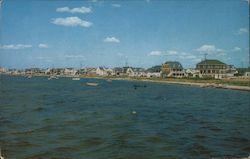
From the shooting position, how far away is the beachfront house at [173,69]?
12150 centimetres

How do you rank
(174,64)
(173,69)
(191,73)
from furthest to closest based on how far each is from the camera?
(174,64), (173,69), (191,73)

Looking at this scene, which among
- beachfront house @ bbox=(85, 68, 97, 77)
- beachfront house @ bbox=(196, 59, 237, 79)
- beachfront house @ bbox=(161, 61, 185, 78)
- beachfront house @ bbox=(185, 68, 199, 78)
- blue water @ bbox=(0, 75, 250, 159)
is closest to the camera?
blue water @ bbox=(0, 75, 250, 159)

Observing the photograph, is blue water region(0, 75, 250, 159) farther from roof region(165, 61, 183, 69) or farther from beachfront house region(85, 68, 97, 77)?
beachfront house region(85, 68, 97, 77)

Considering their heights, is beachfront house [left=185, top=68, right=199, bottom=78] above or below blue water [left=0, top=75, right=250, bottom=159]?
above

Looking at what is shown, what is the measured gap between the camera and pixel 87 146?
16.4 metres

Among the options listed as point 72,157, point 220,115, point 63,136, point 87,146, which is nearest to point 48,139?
point 63,136

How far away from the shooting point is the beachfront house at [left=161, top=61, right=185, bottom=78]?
4783 inches

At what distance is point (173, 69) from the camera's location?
404 feet

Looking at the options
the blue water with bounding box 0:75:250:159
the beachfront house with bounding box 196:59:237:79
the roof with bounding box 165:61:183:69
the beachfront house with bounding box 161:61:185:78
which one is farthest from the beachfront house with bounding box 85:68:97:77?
the blue water with bounding box 0:75:250:159

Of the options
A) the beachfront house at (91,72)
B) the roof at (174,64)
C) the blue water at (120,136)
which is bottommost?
→ the blue water at (120,136)

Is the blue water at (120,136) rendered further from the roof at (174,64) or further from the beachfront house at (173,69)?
the roof at (174,64)

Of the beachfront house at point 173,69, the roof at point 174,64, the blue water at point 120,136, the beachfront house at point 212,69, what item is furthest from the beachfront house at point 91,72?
the blue water at point 120,136

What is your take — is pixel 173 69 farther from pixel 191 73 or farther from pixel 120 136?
pixel 120 136

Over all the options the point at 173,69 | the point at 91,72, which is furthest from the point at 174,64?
the point at 91,72
